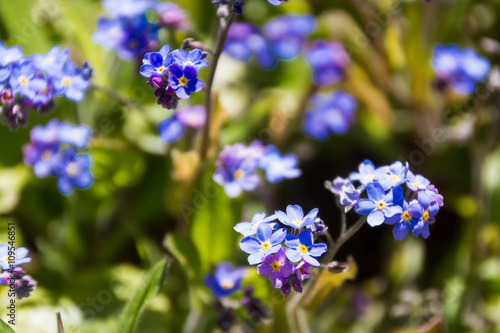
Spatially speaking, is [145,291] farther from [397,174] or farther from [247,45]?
[247,45]

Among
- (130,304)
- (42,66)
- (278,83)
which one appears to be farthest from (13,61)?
(278,83)

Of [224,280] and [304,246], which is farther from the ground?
[304,246]

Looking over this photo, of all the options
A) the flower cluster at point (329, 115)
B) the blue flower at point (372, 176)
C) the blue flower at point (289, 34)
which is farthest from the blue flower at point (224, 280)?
the blue flower at point (289, 34)

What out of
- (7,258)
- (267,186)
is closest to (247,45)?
(267,186)

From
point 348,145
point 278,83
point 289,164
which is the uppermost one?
Answer: point 289,164

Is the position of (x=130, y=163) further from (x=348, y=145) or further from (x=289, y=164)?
(x=348, y=145)

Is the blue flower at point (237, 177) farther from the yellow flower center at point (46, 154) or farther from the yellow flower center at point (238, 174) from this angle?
the yellow flower center at point (46, 154)
